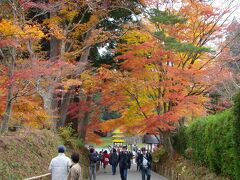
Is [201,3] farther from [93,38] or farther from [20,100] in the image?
[20,100]

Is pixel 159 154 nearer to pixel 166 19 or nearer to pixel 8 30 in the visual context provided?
pixel 166 19

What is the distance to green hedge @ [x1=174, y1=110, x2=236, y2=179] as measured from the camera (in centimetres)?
1158

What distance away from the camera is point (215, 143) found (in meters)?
13.5

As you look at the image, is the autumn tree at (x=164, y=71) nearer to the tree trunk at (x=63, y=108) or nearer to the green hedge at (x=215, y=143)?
the tree trunk at (x=63, y=108)

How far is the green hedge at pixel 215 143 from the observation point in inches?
456

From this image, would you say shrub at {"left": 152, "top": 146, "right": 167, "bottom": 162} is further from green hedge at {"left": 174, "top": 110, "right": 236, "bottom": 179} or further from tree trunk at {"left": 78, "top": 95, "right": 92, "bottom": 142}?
green hedge at {"left": 174, "top": 110, "right": 236, "bottom": 179}

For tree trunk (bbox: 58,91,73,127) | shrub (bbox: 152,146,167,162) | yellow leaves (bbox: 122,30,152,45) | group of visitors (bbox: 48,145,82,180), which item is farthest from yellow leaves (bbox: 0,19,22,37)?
shrub (bbox: 152,146,167,162)

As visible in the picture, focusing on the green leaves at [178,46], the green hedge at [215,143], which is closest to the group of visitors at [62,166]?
the green hedge at [215,143]

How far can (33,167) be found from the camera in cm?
1259

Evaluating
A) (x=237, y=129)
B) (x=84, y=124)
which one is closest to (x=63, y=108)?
(x=84, y=124)

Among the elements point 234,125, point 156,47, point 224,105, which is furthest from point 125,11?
point 234,125

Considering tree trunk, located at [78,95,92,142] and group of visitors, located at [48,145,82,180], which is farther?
tree trunk, located at [78,95,92,142]

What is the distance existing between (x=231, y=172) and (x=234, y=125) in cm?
218

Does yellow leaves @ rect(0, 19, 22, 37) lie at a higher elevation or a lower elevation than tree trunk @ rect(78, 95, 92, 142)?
higher
